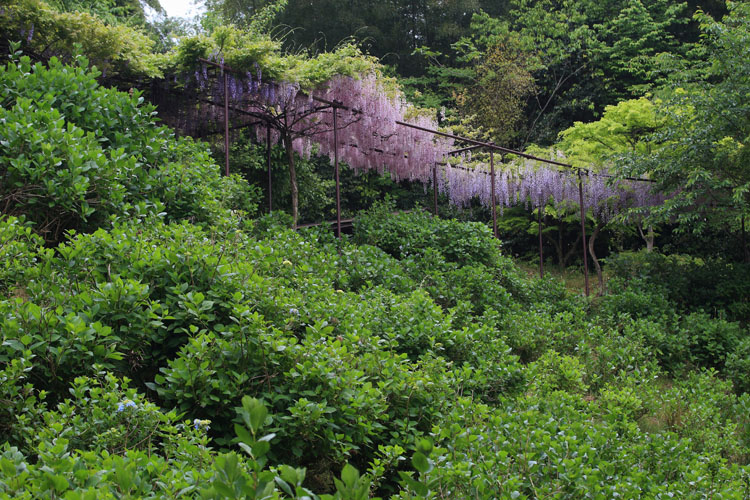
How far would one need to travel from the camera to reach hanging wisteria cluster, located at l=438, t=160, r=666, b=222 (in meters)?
11.9

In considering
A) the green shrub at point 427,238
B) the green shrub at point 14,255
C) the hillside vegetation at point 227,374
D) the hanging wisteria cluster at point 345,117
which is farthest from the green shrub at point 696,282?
the green shrub at point 14,255

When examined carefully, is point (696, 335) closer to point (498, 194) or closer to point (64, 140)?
point (498, 194)

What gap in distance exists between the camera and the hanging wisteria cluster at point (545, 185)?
1195 centimetres

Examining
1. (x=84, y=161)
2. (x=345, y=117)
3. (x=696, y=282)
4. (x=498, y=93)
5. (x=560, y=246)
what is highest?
(x=498, y=93)

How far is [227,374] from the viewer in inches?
110

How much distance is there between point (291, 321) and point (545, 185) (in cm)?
959

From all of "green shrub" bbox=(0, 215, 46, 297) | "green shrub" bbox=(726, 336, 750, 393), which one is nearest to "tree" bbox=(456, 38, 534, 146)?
"green shrub" bbox=(726, 336, 750, 393)

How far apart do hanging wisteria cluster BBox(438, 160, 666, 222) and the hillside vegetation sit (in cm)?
658

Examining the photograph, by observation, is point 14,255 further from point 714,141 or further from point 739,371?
point 714,141

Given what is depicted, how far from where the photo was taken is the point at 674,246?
15.1m

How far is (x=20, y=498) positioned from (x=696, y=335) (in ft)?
26.6

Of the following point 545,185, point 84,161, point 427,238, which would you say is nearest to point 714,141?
point 545,185

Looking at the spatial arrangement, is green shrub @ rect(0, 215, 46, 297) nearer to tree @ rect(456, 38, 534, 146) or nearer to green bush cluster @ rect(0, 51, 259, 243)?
green bush cluster @ rect(0, 51, 259, 243)


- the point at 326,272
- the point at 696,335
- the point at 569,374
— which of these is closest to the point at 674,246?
the point at 696,335
